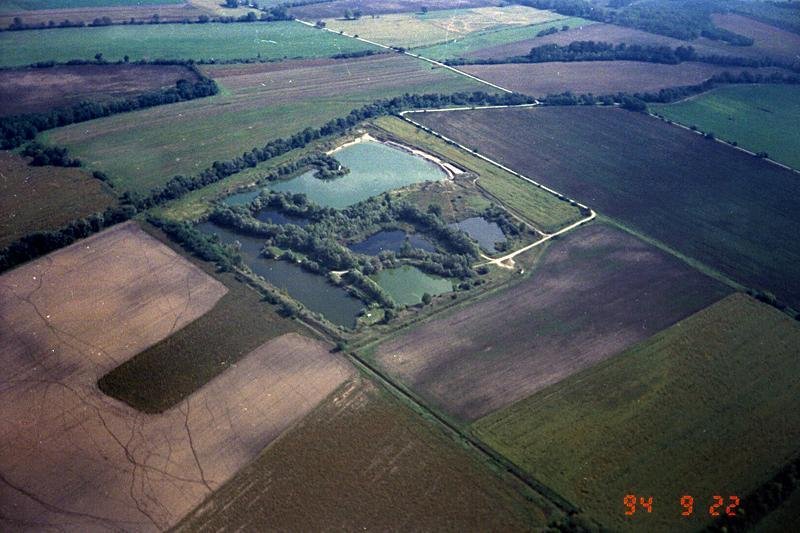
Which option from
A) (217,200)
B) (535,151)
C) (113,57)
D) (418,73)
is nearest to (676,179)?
(535,151)

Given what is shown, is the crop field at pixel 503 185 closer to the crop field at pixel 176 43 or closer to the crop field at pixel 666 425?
the crop field at pixel 666 425

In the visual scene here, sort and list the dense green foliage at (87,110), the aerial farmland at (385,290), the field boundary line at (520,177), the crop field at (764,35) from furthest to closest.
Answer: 1. the crop field at (764,35)
2. the dense green foliage at (87,110)
3. the field boundary line at (520,177)
4. the aerial farmland at (385,290)

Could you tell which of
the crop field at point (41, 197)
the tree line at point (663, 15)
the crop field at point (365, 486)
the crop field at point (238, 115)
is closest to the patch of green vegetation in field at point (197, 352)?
the crop field at point (365, 486)

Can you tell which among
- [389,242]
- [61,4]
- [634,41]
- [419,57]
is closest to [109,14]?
[61,4]

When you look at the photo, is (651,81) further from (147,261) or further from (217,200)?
(147,261)

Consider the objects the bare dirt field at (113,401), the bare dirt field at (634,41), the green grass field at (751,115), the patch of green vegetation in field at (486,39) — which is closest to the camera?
the bare dirt field at (113,401)
